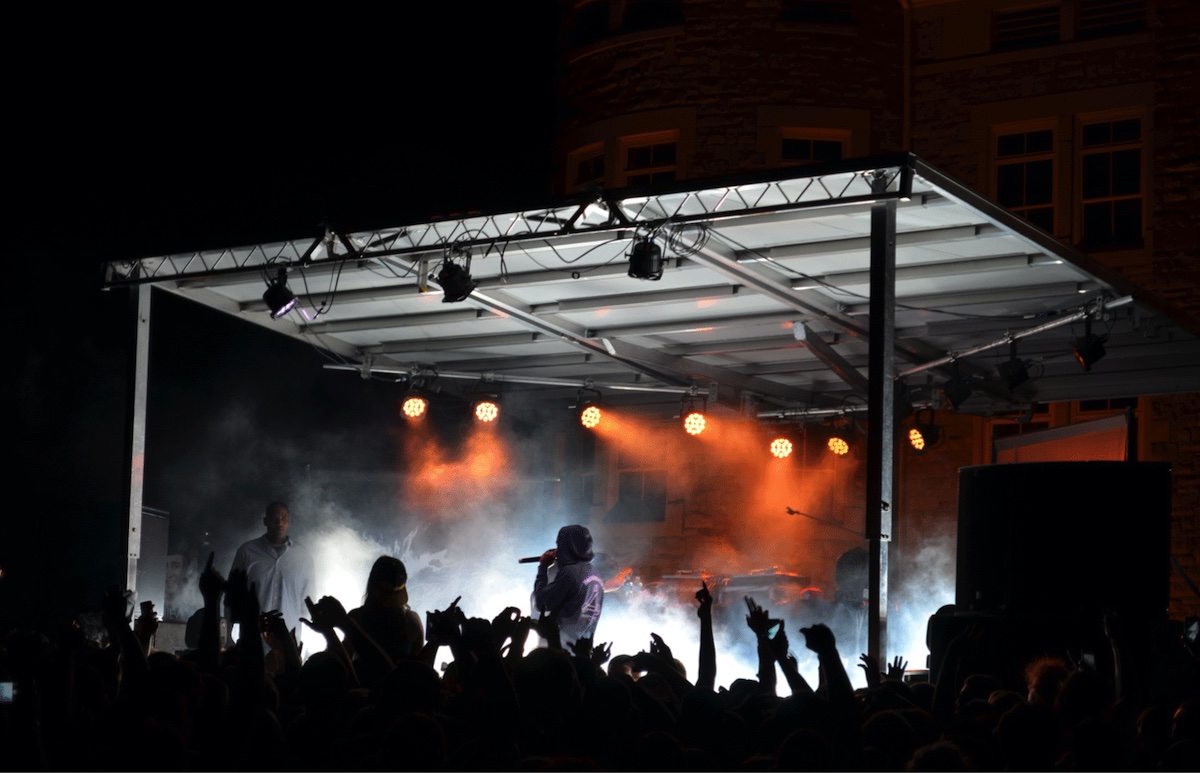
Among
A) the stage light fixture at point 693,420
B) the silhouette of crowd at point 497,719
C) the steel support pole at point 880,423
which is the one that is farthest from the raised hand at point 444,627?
the stage light fixture at point 693,420

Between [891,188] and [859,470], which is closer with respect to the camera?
[891,188]

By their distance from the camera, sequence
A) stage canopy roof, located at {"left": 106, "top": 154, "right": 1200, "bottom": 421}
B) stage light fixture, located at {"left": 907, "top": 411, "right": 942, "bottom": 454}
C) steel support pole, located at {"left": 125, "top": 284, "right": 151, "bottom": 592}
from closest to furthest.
A: stage canopy roof, located at {"left": 106, "top": 154, "right": 1200, "bottom": 421}
steel support pole, located at {"left": 125, "top": 284, "right": 151, "bottom": 592}
stage light fixture, located at {"left": 907, "top": 411, "right": 942, "bottom": 454}

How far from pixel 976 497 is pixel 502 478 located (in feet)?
36.8

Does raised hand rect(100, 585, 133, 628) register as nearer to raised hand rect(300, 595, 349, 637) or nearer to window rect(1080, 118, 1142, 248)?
raised hand rect(300, 595, 349, 637)

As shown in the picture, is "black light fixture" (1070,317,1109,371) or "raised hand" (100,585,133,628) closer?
"raised hand" (100,585,133,628)

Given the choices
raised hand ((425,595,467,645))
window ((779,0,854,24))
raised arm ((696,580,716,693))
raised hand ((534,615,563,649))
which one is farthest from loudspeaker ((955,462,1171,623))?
window ((779,0,854,24))

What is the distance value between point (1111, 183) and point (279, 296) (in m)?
10.4

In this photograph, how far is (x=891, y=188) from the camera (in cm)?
940

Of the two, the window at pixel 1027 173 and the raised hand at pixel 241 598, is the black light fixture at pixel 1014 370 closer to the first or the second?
the window at pixel 1027 173

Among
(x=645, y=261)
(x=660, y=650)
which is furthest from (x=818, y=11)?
(x=660, y=650)

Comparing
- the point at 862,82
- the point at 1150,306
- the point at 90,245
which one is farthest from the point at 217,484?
the point at 1150,306

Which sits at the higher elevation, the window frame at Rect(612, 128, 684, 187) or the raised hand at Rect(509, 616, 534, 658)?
the window frame at Rect(612, 128, 684, 187)

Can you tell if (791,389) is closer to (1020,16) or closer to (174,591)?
(1020,16)

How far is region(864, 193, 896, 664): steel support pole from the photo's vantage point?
8.97 metres
